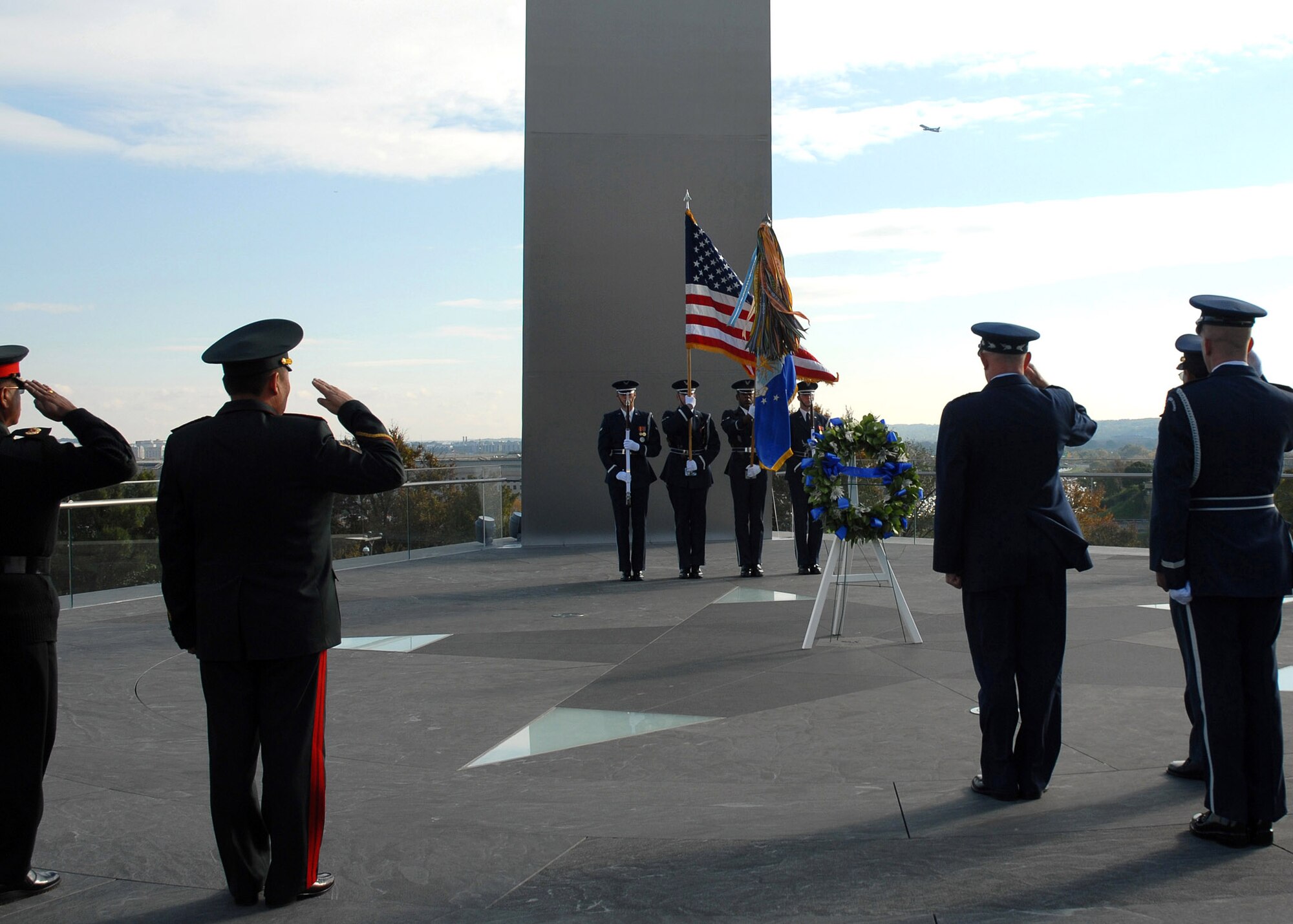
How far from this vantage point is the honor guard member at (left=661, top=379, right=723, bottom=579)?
41.1 ft

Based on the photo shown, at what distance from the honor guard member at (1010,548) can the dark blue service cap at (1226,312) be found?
712mm

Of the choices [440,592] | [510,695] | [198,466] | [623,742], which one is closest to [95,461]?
[198,466]

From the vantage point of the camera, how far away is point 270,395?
357 centimetres

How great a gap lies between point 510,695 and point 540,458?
1045 centimetres

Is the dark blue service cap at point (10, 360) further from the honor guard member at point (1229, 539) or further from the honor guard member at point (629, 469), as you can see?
the honor guard member at point (629, 469)

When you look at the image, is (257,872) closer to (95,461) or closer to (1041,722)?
(95,461)

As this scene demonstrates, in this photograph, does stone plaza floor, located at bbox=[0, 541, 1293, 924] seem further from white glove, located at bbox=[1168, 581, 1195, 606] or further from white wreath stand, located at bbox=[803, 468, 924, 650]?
white glove, located at bbox=[1168, 581, 1195, 606]

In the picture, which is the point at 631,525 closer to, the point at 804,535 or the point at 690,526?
the point at 690,526

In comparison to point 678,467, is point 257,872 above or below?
below

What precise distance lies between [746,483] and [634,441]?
1.38m

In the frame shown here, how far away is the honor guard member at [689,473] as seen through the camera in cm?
1252

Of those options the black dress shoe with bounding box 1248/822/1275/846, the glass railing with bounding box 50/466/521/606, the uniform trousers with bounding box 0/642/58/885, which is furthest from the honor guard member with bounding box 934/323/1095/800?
the glass railing with bounding box 50/466/521/606

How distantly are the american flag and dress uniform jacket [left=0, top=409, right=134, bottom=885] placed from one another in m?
8.57

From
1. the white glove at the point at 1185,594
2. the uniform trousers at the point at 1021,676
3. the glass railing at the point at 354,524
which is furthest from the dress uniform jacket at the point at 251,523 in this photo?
the glass railing at the point at 354,524
